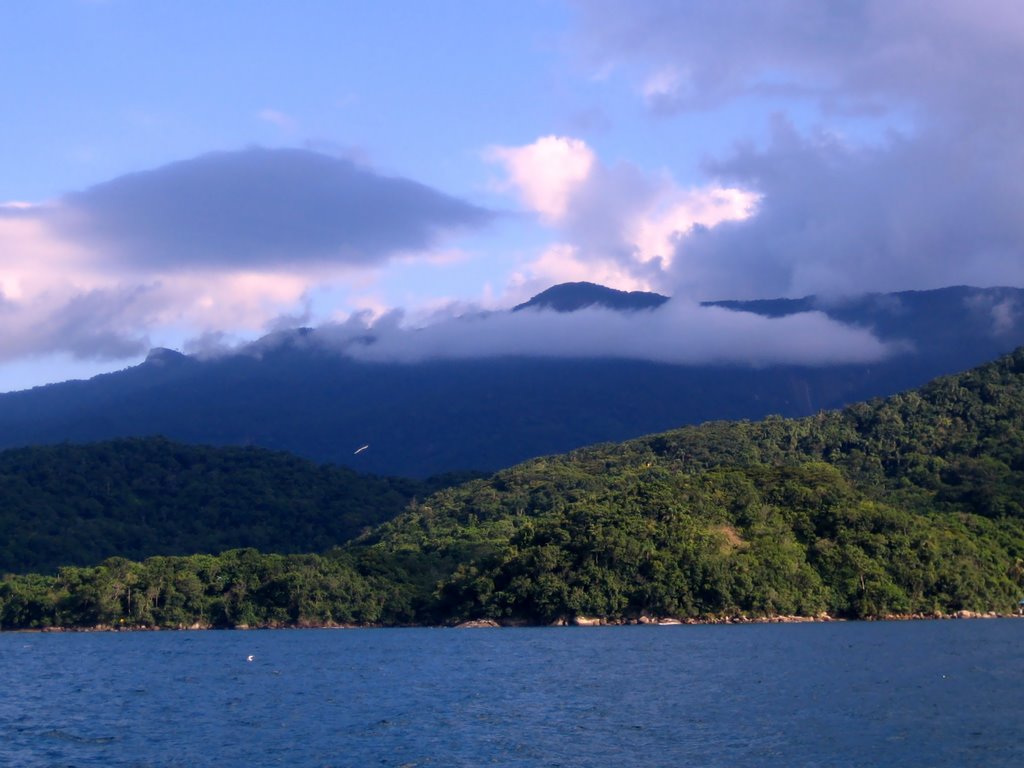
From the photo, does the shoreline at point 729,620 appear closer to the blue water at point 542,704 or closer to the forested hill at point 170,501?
the blue water at point 542,704

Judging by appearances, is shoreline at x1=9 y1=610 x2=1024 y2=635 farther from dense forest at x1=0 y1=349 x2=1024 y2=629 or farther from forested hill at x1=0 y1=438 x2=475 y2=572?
forested hill at x1=0 y1=438 x2=475 y2=572

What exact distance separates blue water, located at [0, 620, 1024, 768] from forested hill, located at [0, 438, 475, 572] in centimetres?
8542

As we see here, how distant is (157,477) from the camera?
183 meters

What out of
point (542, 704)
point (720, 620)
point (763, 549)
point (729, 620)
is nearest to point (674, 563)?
point (720, 620)

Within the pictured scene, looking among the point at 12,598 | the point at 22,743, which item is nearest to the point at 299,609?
the point at 12,598

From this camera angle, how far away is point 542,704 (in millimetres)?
42594

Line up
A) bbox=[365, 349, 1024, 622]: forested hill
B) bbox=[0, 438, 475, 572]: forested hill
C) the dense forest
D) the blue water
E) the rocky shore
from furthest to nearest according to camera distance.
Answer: bbox=[0, 438, 475, 572]: forested hill, the dense forest, bbox=[365, 349, 1024, 622]: forested hill, the rocky shore, the blue water

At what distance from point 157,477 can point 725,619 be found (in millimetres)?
112743

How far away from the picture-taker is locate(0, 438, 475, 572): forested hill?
153000 millimetres

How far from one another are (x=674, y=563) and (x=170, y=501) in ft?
336

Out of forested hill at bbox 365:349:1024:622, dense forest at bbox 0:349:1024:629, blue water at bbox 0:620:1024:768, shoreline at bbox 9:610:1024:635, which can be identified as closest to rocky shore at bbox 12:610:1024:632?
shoreline at bbox 9:610:1024:635

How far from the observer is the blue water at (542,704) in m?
33.1

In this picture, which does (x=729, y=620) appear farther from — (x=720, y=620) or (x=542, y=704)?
(x=542, y=704)

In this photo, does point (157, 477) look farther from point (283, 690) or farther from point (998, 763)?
point (998, 763)
